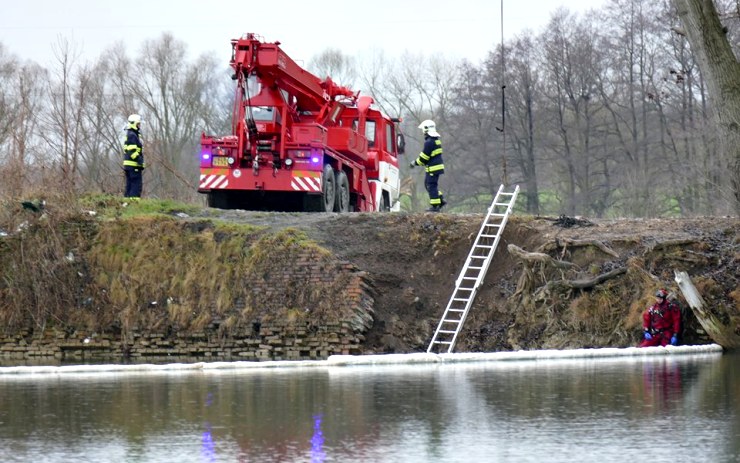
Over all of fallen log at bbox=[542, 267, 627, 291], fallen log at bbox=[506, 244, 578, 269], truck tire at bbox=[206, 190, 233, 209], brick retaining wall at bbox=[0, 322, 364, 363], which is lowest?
brick retaining wall at bbox=[0, 322, 364, 363]

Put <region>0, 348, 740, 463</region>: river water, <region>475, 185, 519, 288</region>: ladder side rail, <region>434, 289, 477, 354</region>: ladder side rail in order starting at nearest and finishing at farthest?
<region>0, 348, 740, 463</region>: river water < <region>434, 289, 477, 354</region>: ladder side rail < <region>475, 185, 519, 288</region>: ladder side rail

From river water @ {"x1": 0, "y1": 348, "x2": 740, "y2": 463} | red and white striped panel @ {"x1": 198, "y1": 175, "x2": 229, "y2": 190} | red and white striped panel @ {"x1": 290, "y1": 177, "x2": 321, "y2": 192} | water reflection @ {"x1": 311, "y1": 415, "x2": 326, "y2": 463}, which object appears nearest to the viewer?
water reflection @ {"x1": 311, "y1": 415, "x2": 326, "y2": 463}

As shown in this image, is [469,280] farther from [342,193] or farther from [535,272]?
[342,193]

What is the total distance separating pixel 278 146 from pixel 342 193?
2.23 meters

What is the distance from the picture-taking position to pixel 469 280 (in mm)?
22547

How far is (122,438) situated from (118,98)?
150ft

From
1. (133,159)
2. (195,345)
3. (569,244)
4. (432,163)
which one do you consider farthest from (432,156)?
(195,345)

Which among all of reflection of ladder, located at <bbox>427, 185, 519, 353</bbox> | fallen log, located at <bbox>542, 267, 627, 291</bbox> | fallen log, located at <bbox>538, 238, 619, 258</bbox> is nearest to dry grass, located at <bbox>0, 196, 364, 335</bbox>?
reflection of ladder, located at <bbox>427, 185, 519, 353</bbox>

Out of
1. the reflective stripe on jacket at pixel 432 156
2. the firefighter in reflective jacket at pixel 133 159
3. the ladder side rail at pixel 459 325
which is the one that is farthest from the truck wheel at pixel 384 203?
the ladder side rail at pixel 459 325

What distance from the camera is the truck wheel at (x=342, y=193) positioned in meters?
27.0

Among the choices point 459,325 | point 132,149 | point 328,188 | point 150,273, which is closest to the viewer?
point 459,325

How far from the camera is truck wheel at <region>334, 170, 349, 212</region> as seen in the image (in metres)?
27.0

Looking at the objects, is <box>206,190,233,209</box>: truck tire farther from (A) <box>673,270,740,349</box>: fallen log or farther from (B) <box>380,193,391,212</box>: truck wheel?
(A) <box>673,270,740,349</box>: fallen log

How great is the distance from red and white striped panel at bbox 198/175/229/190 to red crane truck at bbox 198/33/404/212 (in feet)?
0.07
